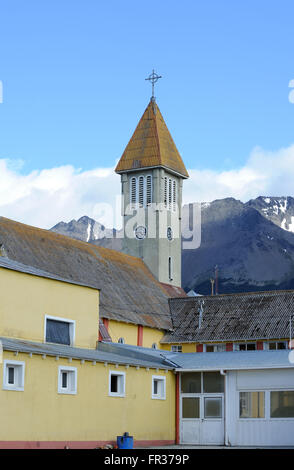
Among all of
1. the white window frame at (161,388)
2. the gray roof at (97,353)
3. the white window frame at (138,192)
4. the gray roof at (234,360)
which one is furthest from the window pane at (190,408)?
the white window frame at (138,192)

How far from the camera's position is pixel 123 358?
3556cm

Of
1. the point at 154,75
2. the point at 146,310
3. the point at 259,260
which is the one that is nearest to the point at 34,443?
the point at 146,310

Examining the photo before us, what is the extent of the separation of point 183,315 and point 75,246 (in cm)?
779

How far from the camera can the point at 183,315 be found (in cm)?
5222

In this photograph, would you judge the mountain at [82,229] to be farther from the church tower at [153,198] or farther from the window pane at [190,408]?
the window pane at [190,408]

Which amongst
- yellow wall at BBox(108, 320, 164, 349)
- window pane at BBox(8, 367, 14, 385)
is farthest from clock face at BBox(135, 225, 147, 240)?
window pane at BBox(8, 367, 14, 385)

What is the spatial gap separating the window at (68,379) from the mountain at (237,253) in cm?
10048

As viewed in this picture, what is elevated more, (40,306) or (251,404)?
(40,306)

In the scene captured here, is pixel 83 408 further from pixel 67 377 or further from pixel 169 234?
pixel 169 234

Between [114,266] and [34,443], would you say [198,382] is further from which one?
[114,266]

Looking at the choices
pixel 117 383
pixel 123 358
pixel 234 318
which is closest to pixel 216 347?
pixel 234 318

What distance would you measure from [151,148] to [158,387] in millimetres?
31262

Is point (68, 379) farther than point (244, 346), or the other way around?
point (244, 346)
